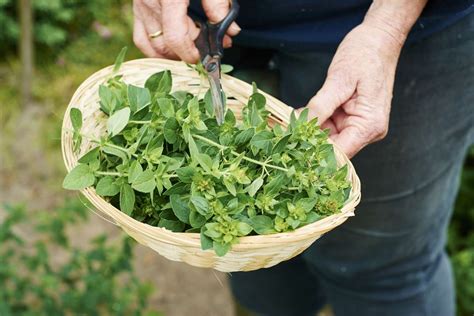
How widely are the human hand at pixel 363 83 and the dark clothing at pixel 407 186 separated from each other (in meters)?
0.14

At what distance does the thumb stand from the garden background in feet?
1.26

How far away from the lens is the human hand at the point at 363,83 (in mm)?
958

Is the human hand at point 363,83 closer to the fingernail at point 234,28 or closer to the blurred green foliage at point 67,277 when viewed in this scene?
the fingernail at point 234,28

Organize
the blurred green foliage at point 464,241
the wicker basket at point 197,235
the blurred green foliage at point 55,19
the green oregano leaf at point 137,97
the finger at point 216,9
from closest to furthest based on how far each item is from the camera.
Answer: the wicker basket at point 197,235, the green oregano leaf at point 137,97, the finger at point 216,9, the blurred green foliage at point 464,241, the blurred green foliage at point 55,19

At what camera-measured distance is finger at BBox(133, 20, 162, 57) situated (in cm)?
111

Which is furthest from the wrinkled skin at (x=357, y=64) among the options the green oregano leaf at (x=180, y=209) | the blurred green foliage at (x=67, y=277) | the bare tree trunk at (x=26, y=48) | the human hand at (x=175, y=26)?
the bare tree trunk at (x=26, y=48)

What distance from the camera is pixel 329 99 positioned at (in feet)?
3.15

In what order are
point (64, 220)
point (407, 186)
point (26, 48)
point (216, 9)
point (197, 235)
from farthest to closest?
point (26, 48) < point (64, 220) < point (407, 186) < point (216, 9) < point (197, 235)

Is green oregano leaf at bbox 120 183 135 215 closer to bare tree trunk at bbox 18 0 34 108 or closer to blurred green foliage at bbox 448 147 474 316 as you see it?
blurred green foliage at bbox 448 147 474 316

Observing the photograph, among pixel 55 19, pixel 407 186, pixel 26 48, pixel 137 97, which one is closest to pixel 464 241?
pixel 407 186

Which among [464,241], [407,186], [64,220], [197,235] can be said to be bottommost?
[464,241]

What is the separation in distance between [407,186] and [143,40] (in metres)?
0.49

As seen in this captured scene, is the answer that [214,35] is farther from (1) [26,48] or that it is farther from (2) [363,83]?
(1) [26,48]

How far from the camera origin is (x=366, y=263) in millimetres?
1309
